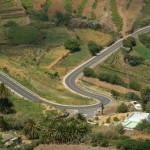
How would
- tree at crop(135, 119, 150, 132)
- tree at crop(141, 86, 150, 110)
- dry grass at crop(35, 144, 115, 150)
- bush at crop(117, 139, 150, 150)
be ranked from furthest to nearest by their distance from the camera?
tree at crop(141, 86, 150, 110) → tree at crop(135, 119, 150, 132) → dry grass at crop(35, 144, 115, 150) → bush at crop(117, 139, 150, 150)

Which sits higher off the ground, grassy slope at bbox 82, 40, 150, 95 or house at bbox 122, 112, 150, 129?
grassy slope at bbox 82, 40, 150, 95

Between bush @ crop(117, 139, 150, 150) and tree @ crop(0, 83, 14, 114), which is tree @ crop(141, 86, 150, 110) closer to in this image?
tree @ crop(0, 83, 14, 114)

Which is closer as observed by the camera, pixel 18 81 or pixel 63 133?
pixel 63 133

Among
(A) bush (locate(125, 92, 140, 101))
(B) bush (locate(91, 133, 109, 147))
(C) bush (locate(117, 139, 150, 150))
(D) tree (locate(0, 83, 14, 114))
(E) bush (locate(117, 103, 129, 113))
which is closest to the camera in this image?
(C) bush (locate(117, 139, 150, 150))

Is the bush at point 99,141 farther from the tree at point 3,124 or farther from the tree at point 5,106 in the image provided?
the tree at point 5,106

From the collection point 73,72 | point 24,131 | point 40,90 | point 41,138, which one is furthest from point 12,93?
point 73,72

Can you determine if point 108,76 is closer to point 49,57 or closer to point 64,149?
point 49,57

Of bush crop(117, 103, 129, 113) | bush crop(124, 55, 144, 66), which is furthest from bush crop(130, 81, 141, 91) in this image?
bush crop(117, 103, 129, 113)
